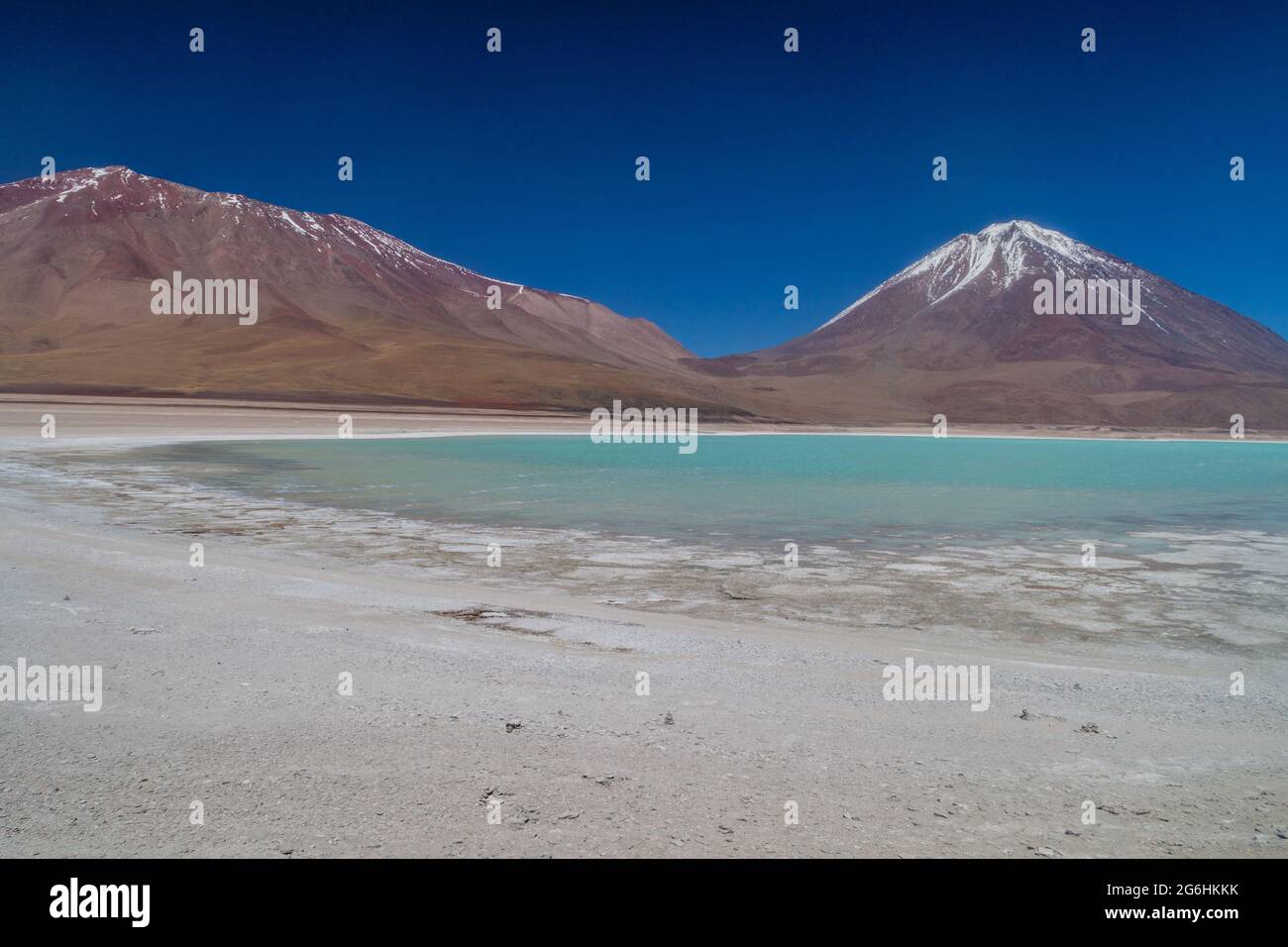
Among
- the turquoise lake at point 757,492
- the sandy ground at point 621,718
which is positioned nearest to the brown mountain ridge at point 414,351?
the turquoise lake at point 757,492

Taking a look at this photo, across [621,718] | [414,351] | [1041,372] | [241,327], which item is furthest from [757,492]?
[1041,372]

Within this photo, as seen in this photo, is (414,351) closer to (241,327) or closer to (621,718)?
(241,327)

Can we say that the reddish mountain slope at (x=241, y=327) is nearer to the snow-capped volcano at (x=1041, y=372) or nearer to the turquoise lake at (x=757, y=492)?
the snow-capped volcano at (x=1041, y=372)

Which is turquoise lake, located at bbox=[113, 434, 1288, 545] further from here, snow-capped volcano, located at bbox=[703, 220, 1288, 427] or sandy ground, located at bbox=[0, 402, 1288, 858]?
snow-capped volcano, located at bbox=[703, 220, 1288, 427]

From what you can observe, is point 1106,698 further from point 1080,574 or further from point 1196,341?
point 1196,341

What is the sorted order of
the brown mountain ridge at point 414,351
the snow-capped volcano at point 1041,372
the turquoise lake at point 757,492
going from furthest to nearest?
the snow-capped volcano at point 1041,372 < the brown mountain ridge at point 414,351 < the turquoise lake at point 757,492

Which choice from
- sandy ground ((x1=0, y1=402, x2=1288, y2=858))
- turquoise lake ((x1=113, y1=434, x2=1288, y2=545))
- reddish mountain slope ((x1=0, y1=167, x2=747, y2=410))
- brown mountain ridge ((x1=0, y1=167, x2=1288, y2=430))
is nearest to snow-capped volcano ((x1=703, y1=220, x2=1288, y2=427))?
brown mountain ridge ((x1=0, y1=167, x2=1288, y2=430))
